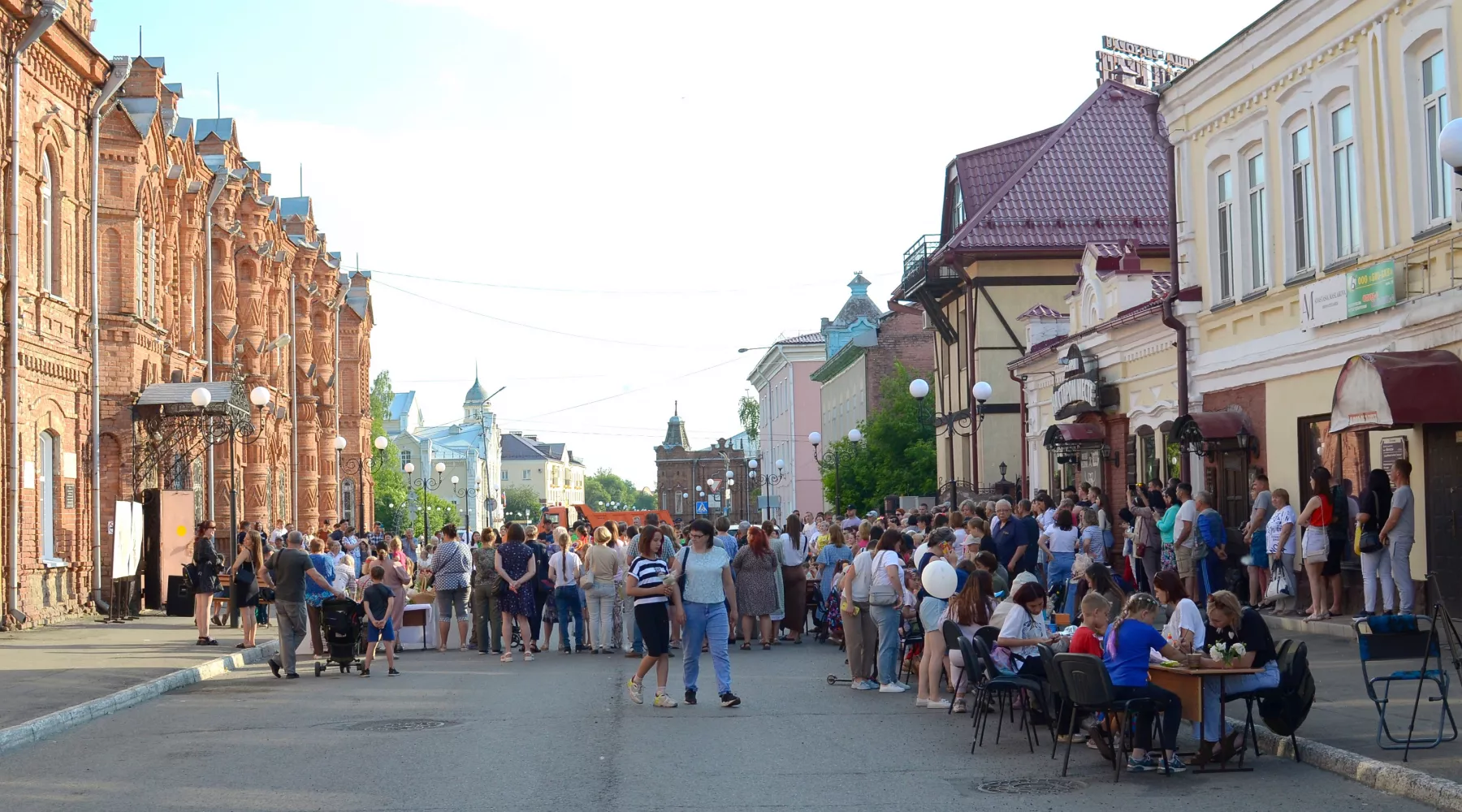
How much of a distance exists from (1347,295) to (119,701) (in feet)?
46.0

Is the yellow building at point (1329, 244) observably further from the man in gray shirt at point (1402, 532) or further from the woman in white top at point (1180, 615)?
the woman in white top at point (1180, 615)

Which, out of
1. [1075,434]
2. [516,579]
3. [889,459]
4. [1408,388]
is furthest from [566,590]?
[889,459]

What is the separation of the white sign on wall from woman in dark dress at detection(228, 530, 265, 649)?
14.2 metres

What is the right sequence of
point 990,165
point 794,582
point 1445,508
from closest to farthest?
1. point 1445,508
2. point 794,582
3. point 990,165

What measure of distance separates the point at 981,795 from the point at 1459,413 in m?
8.96

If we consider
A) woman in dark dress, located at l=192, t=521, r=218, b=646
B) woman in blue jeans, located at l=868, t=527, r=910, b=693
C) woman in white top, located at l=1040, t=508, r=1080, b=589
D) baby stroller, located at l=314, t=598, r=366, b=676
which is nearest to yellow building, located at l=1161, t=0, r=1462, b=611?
woman in white top, located at l=1040, t=508, r=1080, b=589

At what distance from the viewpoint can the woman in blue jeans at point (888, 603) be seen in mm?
15008

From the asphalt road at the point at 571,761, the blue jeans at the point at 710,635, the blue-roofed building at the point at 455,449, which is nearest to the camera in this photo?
the asphalt road at the point at 571,761

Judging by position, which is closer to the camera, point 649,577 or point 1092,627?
point 1092,627

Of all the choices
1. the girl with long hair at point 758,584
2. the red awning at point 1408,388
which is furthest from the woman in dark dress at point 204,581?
the red awning at point 1408,388

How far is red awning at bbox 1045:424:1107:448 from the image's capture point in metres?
29.4

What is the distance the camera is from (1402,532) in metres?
16.7

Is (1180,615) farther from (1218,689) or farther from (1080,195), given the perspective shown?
(1080,195)

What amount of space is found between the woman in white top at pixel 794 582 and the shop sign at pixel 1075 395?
335 inches
